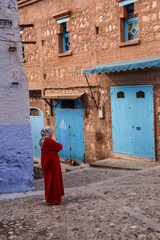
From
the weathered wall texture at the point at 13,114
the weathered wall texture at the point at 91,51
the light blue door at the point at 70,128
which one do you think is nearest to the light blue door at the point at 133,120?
the weathered wall texture at the point at 91,51

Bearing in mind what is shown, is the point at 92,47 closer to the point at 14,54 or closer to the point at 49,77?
the point at 49,77

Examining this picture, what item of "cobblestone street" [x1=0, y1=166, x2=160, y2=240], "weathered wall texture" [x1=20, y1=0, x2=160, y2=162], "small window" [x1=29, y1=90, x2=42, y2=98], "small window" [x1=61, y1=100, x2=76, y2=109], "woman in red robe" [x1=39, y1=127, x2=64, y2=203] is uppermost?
"weathered wall texture" [x1=20, y1=0, x2=160, y2=162]

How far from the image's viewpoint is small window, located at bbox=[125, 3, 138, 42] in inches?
428

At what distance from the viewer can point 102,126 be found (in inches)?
487

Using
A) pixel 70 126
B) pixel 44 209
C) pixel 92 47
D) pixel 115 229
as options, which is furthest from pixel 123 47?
pixel 115 229

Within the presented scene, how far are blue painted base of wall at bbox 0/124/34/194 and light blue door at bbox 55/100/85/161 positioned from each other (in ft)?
22.1

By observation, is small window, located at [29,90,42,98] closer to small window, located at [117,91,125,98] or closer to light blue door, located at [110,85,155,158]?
light blue door, located at [110,85,155,158]

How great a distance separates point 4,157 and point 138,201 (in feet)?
9.11

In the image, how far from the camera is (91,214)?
4.99 metres

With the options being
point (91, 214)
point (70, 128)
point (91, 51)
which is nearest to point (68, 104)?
point (70, 128)

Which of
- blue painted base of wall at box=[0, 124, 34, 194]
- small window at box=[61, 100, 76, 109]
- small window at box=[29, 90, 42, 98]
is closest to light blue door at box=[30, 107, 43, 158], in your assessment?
small window at box=[29, 90, 42, 98]

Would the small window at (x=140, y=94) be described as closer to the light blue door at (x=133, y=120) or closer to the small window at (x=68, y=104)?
the light blue door at (x=133, y=120)

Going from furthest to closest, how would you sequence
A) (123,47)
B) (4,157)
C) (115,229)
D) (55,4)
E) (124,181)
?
(55,4) → (123,47) → (124,181) → (4,157) → (115,229)

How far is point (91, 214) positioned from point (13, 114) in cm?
268
